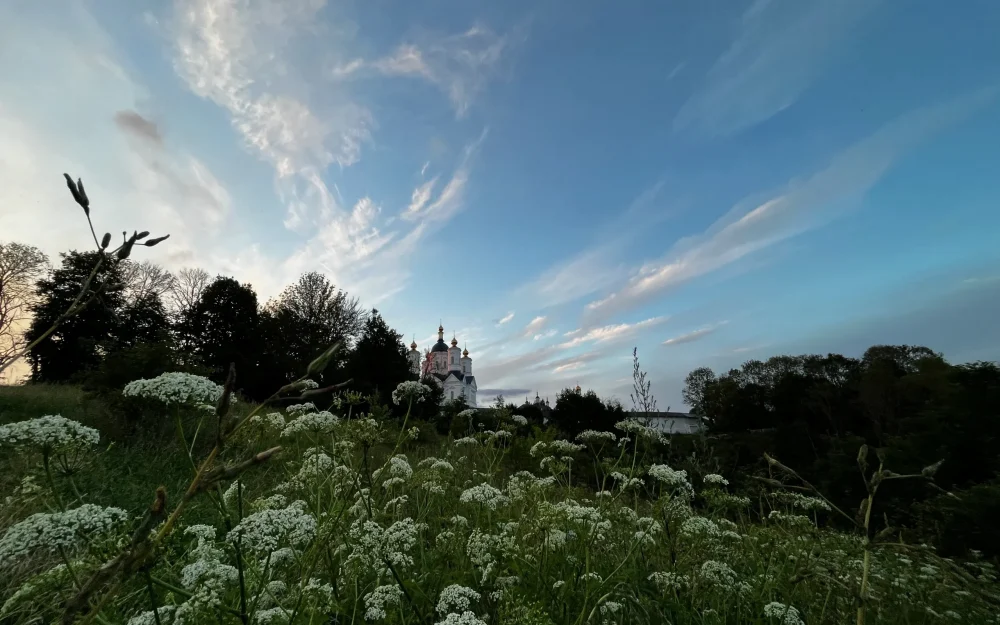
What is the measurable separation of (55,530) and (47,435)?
0.33 metres

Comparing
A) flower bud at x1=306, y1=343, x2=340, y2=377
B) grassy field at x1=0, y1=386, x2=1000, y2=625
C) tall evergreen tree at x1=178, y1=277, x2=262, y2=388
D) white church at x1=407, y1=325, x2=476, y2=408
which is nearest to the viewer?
flower bud at x1=306, y1=343, x2=340, y2=377

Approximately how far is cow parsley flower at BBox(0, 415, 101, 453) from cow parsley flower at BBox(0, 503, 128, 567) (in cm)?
22

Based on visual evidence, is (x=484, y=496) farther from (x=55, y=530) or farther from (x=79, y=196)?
(x=79, y=196)

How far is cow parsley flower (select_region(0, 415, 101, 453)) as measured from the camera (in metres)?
1.53

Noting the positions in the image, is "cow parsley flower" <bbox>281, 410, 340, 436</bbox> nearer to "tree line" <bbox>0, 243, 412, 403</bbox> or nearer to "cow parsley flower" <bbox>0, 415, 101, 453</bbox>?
"cow parsley flower" <bbox>0, 415, 101, 453</bbox>

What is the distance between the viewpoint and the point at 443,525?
4695 mm

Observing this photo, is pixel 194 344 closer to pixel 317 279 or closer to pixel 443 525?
pixel 317 279

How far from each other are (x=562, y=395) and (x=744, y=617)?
55.0 feet

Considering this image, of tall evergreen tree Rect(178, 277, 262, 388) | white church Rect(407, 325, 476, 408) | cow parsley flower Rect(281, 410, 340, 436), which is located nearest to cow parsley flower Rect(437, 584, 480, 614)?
cow parsley flower Rect(281, 410, 340, 436)

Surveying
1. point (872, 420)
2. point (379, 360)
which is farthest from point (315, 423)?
point (872, 420)

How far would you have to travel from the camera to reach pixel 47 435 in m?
1.57

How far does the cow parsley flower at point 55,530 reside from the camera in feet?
4.66

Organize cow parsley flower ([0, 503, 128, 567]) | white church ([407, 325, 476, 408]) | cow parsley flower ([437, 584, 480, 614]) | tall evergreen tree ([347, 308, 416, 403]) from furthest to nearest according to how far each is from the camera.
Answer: white church ([407, 325, 476, 408]), tall evergreen tree ([347, 308, 416, 403]), cow parsley flower ([437, 584, 480, 614]), cow parsley flower ([0, 503, 128, 567])

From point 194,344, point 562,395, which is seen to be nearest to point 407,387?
point 562,395
